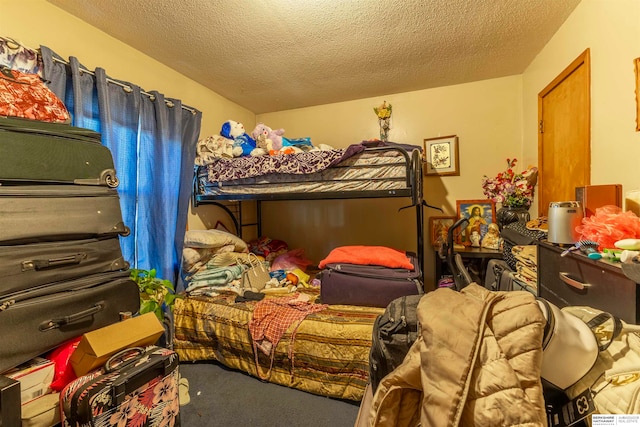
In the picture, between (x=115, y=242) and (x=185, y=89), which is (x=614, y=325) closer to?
(x=115, y=242)

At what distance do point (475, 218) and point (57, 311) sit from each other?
10.2ft

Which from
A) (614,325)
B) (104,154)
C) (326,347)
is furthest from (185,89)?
(614,325)

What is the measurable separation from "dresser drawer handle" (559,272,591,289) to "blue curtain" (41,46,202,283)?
93.2 inches

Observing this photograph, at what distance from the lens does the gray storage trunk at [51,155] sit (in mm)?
1018

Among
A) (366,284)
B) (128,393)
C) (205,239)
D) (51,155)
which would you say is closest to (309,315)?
(366,284)

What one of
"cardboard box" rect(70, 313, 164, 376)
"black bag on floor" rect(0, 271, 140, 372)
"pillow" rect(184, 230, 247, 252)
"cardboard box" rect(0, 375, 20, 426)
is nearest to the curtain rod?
"pillow" rect(184, 230, 247, 252)

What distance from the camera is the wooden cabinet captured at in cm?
84

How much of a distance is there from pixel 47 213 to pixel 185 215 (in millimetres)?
1240

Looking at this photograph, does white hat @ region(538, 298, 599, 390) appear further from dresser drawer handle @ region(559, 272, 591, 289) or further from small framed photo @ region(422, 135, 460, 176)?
small framed photo @ region(422, 135, 460, 176)

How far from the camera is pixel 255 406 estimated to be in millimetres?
1584

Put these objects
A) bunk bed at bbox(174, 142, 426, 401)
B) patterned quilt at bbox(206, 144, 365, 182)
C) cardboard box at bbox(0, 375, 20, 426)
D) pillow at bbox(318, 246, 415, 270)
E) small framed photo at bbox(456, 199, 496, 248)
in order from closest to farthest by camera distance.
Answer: cardboard box at bbox(0, 375, 20, 426), bunk bed at bbox(174, 142, 426, 401), pillow at bbox(318, 246, 415, 270), patterned quilt at bbox(206, 144, 365, 182), small framed photo at bbox(456, 199, 496, 248)

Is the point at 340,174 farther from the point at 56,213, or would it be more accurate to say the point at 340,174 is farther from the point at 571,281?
the point at 56,213

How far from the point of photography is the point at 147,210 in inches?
81.3

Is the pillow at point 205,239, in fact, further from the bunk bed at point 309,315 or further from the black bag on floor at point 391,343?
the black bag on floor at point 391,343
